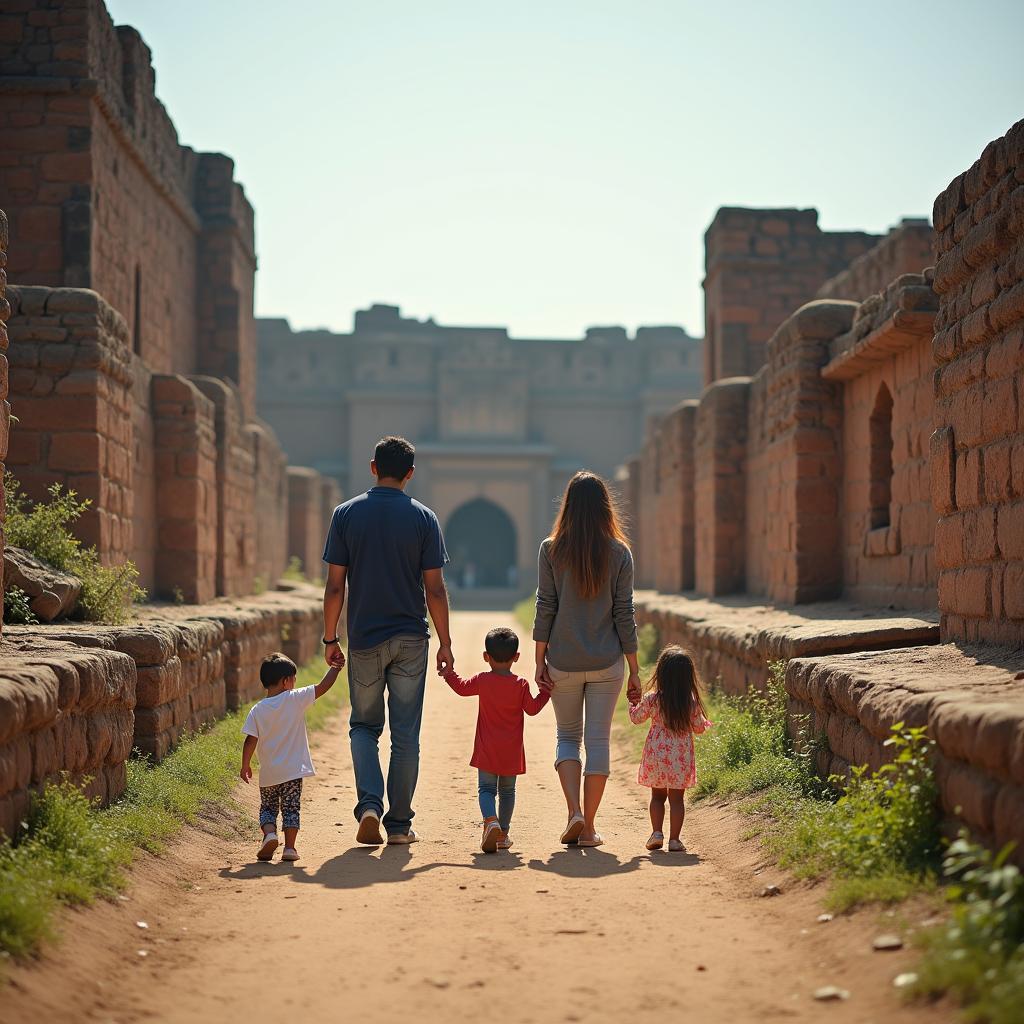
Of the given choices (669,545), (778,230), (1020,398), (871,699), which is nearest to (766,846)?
(871,699)

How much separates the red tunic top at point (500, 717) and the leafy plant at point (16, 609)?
260cm

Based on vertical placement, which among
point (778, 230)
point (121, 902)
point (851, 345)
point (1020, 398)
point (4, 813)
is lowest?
point (121, 902)

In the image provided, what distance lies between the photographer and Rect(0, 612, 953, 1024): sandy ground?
12.7 feet

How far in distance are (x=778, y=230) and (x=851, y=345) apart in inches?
333

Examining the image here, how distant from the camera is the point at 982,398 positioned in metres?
6.50

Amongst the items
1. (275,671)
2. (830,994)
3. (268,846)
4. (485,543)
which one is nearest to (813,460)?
(275,671)

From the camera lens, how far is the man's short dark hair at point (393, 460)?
6.52 metres

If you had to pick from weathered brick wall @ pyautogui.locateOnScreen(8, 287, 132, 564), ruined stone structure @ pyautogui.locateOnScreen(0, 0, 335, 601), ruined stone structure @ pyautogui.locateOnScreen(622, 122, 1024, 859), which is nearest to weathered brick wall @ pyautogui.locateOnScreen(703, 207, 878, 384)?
ruined stone structure @ pyautogui.locateOnScreen(622, 122, 1024, 859)

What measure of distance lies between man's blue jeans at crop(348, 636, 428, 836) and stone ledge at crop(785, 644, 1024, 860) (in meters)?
1.91

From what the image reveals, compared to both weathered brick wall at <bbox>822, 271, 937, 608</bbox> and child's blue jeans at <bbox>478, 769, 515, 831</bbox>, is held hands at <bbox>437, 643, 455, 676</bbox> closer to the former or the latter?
child's blue jeans at <bbox>478, 769, 515, 831</bbox>

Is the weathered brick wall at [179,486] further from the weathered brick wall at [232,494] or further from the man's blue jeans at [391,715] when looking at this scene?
the man's blue jeans at [391,715]

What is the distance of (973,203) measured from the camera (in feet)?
21.7

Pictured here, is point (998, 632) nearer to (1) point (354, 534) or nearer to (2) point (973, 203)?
(2) point (973, 203)

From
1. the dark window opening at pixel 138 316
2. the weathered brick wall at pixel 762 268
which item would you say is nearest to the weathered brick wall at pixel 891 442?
the weathered brick wall at pixel 762 268
